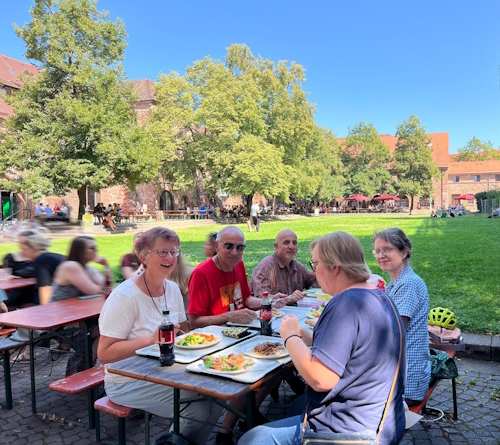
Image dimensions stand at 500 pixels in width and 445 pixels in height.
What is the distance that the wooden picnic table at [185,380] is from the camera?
7.14ft

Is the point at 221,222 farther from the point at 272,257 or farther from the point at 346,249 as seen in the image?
the point at 346,249

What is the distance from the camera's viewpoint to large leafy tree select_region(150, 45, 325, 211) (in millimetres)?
36250

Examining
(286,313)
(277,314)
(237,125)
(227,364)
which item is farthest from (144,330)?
(237,125)

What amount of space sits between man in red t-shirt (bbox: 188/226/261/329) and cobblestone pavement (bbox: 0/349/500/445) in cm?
100

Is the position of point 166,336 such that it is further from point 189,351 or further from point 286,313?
point 286,313

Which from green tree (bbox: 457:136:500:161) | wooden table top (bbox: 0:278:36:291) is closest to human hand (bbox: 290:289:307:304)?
wooden table top (bbox: 0:278:36:291)

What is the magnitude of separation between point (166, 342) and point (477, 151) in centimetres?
10730

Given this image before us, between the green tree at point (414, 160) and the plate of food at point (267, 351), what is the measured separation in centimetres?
6104

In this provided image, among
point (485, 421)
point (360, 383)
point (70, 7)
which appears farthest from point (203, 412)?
point (70, 7)

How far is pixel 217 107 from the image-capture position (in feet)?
121

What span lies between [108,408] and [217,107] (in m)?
35.8

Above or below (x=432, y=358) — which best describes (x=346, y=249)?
above

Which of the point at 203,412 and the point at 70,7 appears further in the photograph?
the point at 70,7

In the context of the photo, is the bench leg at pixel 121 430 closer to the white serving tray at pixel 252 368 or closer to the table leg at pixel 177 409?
the table leg at pixel 177 409
